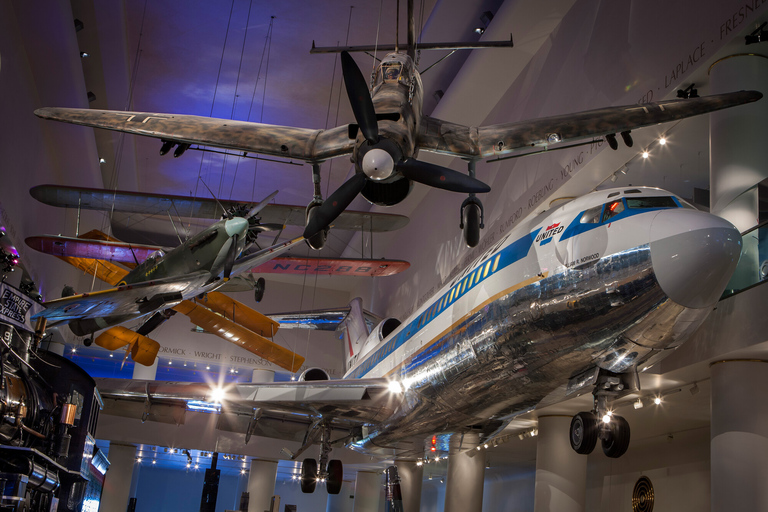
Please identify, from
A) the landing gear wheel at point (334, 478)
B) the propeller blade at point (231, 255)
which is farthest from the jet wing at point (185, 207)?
the landing gear wheel at point (334, 478)

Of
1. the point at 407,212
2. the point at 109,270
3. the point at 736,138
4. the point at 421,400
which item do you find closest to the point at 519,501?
the point at 407,212

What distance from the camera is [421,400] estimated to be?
11.4 metres

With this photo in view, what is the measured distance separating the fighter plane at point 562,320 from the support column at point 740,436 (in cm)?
147

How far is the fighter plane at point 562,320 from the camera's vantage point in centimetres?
675

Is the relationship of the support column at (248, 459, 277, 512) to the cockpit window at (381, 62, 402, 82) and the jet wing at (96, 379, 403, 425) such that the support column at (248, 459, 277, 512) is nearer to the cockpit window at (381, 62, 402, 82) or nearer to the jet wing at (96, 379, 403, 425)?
the jet wing at (96, 379, 403, 425)

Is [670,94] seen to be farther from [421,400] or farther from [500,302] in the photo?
[421,400]

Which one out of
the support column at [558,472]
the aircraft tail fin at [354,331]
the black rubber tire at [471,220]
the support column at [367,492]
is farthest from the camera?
the support column at [367,492]

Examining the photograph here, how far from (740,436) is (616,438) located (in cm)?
179

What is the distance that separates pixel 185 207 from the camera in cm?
2006

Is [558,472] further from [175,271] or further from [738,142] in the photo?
[175,271]

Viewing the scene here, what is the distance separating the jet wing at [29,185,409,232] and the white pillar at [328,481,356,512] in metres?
24.6

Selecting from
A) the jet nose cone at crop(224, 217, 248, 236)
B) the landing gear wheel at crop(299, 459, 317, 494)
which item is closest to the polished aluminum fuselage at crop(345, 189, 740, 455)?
the landing gear wheel at crop(299, 459, 317, 494)

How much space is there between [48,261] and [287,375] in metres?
16.2

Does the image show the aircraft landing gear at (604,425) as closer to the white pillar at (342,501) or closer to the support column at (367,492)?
the support column at (367,492)
